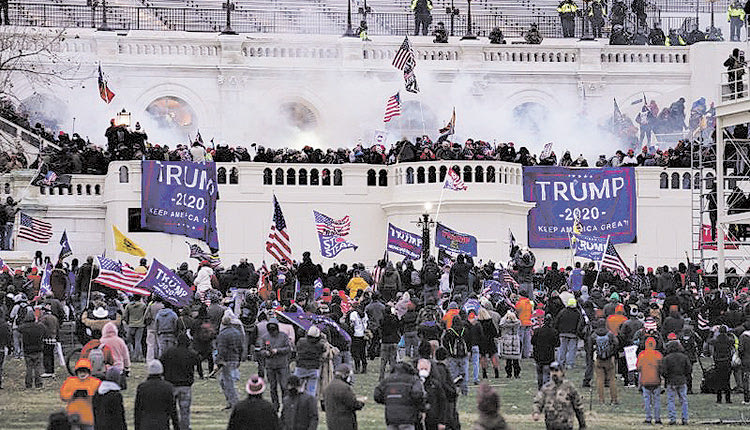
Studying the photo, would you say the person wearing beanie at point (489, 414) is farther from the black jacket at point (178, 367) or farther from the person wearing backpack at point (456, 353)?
the person wearing backpack at point (456, 353)

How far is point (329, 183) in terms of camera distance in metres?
47.2

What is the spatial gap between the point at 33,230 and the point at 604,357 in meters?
18.7

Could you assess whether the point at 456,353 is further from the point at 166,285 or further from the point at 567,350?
the point at 166,285

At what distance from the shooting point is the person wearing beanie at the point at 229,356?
1001 inches

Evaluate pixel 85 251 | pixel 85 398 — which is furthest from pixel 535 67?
pixel 85 398

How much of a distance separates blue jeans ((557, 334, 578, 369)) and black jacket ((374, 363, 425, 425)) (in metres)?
10.5

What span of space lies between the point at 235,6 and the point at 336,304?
109 feet

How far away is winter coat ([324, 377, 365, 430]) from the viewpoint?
67.2ft

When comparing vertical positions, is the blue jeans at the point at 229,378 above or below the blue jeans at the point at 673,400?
above

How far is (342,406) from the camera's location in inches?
807

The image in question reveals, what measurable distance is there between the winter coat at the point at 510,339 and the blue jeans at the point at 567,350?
2.50ft

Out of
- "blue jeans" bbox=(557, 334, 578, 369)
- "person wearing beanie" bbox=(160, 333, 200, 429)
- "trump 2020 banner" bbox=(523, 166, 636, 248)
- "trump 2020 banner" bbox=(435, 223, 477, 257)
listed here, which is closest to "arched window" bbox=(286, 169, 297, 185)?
"trump 2020 banner" bbox=(523, 166, 636, 248)

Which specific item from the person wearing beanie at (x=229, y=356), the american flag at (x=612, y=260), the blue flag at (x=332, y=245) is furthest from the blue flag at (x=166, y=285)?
the american flag at (x=612, y=260)

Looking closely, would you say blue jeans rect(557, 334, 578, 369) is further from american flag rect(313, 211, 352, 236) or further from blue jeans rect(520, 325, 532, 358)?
american flag rect(313, 211, 352, 236)
